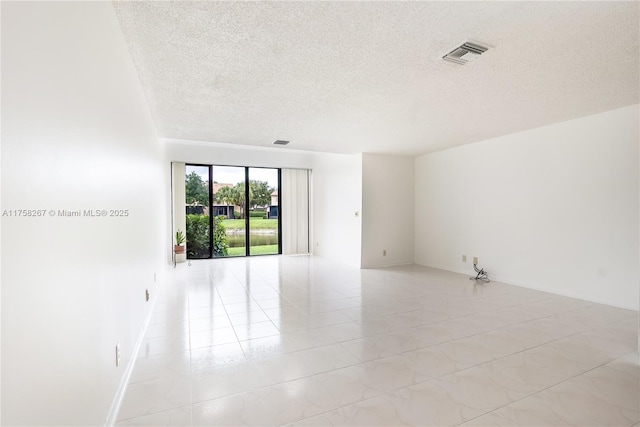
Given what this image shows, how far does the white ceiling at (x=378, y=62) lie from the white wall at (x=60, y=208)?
2.19 ft

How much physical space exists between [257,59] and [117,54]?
99cm

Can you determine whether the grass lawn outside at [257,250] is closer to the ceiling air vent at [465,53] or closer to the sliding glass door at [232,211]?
the sliding glass door at [232,211]

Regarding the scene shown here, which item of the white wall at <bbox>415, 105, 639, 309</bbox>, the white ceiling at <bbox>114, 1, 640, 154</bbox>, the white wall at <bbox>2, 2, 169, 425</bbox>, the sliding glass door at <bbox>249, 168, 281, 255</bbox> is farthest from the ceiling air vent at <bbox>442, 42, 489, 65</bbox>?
the sliding glass door at <bbox>249, 168, 281, 255</bbox>

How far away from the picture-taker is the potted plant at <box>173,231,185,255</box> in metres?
6.88

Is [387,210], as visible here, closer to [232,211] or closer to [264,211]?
[264,211]

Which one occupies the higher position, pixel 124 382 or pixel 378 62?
pixel 378 62

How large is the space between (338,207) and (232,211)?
2.72 metres

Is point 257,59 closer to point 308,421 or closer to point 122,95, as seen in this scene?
point 122,95

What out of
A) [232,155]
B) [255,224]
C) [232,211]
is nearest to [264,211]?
[255,224]

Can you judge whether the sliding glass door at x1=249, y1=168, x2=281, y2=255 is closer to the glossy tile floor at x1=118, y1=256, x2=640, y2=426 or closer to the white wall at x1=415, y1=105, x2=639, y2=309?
the glossy tile floor at x1=118, y1=256, x2=640, y2=426

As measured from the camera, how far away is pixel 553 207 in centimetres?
441

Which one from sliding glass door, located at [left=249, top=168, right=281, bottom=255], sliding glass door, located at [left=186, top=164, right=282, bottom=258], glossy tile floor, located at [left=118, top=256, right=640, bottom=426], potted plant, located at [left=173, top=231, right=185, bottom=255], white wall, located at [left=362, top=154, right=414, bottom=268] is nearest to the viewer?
glossy tile floor, located at [left=118, top=256, right=640, bottom=426]

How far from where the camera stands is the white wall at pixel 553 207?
3.77 m

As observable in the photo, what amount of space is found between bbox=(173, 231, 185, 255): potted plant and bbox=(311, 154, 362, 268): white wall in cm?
326
